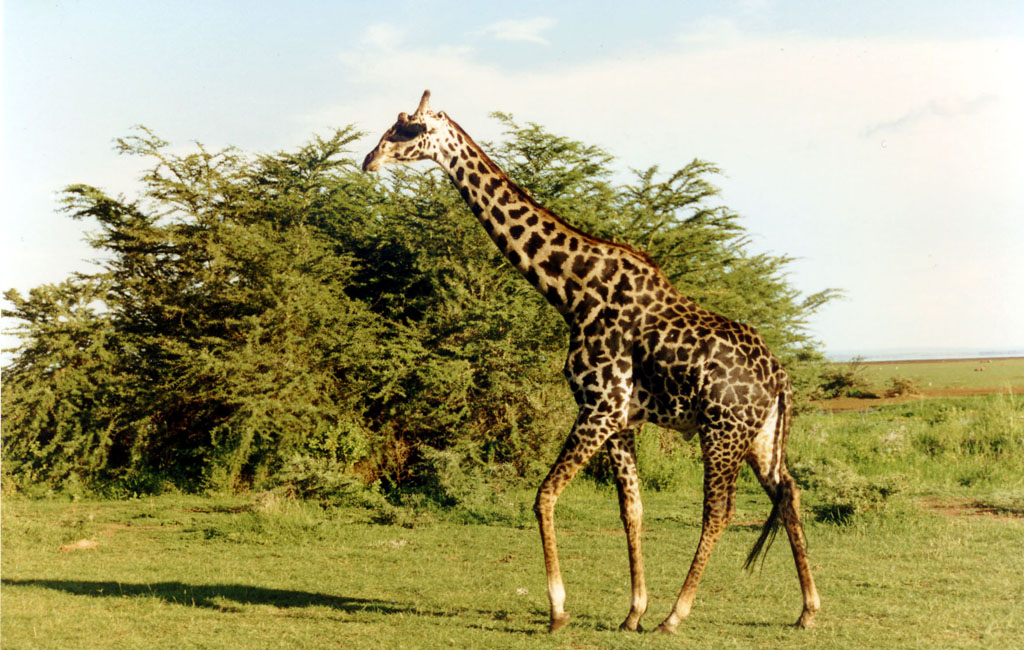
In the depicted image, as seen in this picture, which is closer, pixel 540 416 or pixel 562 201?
pixel 540 416

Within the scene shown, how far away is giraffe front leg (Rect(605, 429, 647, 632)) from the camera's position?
7008 millimetres

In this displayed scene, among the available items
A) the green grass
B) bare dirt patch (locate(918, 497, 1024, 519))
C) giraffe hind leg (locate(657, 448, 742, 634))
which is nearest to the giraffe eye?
giraffe hind leg (locate(657, 448, 742, 634))

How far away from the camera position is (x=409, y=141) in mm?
7645

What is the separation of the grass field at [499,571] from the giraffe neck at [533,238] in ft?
9.05

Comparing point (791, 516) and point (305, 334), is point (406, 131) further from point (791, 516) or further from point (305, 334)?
point (305, 334)

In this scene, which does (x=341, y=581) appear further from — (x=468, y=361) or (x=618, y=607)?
(x=468, y=361)

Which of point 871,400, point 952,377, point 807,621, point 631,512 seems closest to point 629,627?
point 631,512

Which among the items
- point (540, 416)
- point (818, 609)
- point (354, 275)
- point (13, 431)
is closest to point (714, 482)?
point (818, 609)

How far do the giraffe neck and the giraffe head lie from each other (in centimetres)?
14

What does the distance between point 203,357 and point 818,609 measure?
33.2 ft

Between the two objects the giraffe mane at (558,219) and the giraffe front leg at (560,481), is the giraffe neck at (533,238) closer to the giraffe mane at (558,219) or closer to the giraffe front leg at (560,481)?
the giraffe mane at (558,219)

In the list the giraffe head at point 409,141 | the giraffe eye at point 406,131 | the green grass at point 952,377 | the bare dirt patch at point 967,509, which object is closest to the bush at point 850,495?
the bare dirt patch at point 967,509

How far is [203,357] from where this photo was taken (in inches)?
553

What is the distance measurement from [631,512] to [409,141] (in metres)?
3.57
